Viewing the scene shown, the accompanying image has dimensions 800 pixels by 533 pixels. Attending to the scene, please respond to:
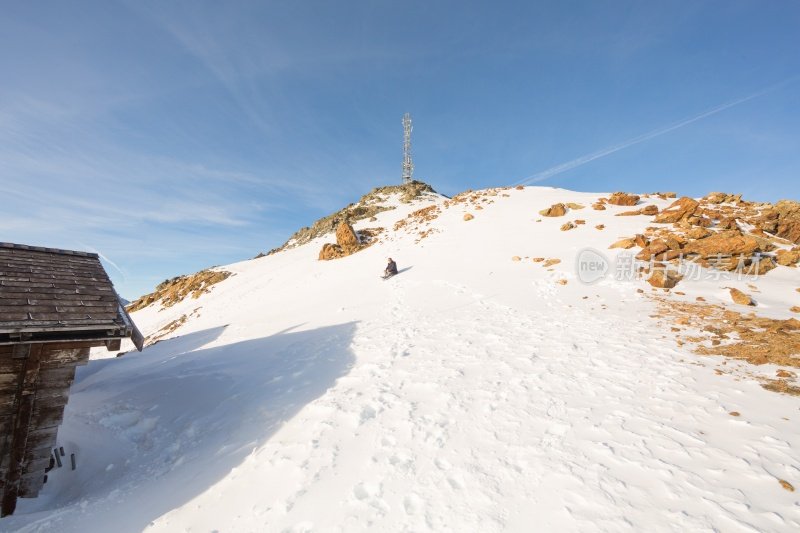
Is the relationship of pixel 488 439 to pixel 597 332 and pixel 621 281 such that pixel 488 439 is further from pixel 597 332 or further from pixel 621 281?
pixel 621 281

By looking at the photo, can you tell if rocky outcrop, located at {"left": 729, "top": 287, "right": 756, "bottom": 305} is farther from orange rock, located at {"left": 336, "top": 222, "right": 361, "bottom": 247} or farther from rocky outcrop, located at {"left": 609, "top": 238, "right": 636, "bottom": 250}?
orange rock, located at {"left": 336, "top": 222, "right": 361, "bottom": 247}

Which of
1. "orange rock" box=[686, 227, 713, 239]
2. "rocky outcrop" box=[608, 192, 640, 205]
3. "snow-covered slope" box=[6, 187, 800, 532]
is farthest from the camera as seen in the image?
"rocky outcrop" box=[608, 192, 640, 205]

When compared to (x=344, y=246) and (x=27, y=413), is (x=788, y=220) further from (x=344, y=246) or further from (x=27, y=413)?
(x=27, y=413)

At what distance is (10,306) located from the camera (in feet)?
20.2

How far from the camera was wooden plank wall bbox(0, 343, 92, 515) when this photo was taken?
5891 mm

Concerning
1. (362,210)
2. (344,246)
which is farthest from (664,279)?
(362,210)

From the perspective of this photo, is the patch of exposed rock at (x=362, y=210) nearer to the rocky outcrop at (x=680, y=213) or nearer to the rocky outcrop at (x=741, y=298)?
the rocky outcrop at (x=680, y=213)

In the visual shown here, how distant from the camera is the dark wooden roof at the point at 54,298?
609cm

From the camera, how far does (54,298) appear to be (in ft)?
22.7

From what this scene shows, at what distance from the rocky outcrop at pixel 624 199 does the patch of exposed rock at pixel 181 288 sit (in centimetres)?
3515

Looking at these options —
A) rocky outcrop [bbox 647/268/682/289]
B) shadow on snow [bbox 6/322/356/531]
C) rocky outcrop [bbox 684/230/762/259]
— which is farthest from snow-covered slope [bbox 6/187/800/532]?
rocky outcrop [bbox 684/230/762/259]

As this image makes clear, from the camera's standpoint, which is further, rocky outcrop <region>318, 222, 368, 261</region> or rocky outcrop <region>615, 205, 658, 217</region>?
rocky outcrop <region>318, 222, 368, 261</region>

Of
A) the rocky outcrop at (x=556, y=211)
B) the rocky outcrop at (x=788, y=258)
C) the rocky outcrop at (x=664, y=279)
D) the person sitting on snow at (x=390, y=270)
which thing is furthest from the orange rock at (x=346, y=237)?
the rocky outcrop at (x=788, y=258)

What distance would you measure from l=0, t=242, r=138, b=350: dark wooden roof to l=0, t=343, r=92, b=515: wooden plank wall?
485 millimetres
